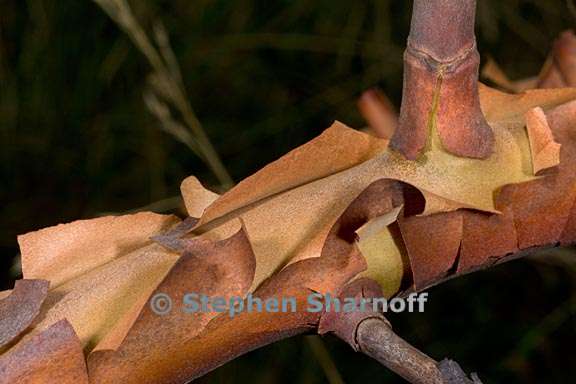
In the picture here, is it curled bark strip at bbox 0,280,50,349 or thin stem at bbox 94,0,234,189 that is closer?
curled bark strip at bbox 0,280,50,349

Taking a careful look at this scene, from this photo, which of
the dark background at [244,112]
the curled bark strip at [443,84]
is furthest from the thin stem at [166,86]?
the curled bark strip at [443,84]

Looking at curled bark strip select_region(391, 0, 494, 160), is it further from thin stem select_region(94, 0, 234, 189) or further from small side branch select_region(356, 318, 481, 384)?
thin stem select_region(94, 0, 234, 189)

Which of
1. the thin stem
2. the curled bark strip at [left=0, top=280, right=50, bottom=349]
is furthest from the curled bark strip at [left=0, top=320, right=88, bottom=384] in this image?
the thin stem

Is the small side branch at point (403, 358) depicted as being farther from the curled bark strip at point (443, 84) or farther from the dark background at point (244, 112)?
the dark background at point (244, 112)

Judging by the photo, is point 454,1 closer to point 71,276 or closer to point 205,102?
point 71,276

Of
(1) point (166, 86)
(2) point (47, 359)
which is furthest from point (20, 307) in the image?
(1) point (166, 86)

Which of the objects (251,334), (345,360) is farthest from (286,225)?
(345,360)

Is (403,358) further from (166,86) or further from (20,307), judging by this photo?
(166,86)
